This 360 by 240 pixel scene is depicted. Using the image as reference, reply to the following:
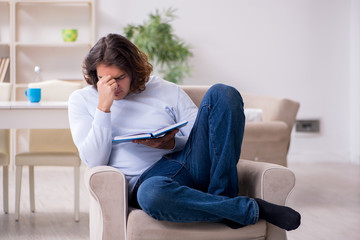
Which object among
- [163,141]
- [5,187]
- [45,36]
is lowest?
[5,187]

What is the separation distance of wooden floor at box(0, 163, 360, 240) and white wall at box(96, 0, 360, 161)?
0.99 meters

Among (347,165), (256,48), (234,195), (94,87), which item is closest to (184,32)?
(256,48)

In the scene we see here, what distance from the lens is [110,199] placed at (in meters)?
1.75

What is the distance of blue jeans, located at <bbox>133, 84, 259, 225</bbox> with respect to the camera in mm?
1665

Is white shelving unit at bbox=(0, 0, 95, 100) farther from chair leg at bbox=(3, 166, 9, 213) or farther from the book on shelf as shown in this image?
chair leg at bbox=(3, 166, 9, 213)

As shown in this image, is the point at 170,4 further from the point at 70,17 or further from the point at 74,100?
the point at 74,100

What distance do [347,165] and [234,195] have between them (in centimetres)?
404

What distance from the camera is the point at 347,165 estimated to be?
5.51 meters

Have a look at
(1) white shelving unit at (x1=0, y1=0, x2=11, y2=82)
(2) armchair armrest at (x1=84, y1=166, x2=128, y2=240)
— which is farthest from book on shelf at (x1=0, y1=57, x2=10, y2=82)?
(2) armchair armrest at (x1=84, y1=166, x2=128, y2=240)

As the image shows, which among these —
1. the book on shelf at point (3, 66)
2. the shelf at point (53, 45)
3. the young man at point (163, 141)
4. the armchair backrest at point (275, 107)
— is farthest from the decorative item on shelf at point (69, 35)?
the young man at point (163, 141)

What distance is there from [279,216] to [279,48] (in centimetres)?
427

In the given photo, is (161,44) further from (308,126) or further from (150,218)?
(150,218)

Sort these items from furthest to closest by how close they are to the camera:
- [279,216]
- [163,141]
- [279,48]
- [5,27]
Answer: [279,48]
[5,27]
[163,141]
[279,216]

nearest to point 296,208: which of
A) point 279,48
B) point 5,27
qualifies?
point 279,48
